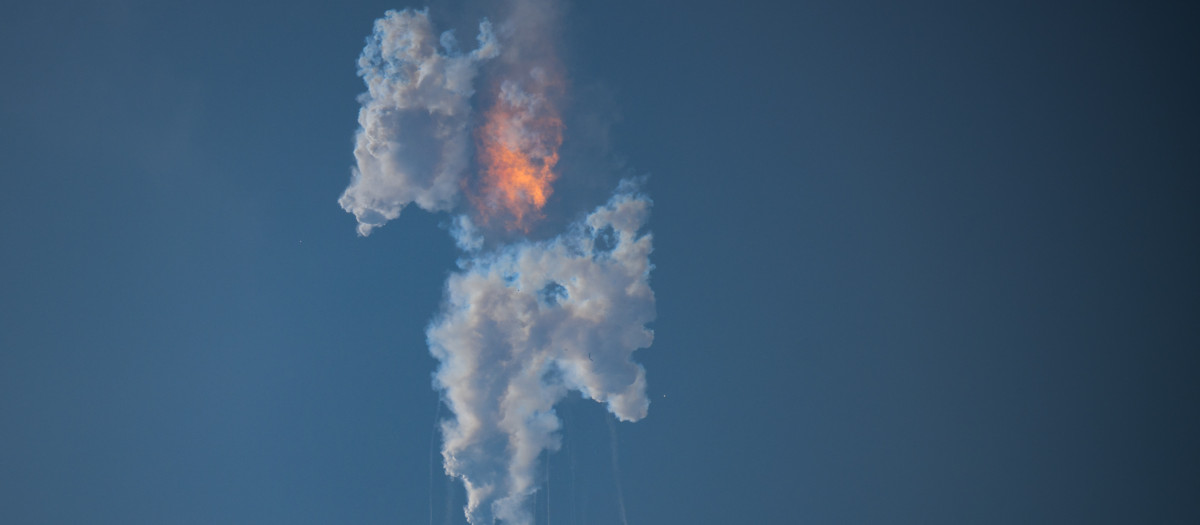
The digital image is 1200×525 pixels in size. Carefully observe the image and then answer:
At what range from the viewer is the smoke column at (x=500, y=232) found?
23484 mm

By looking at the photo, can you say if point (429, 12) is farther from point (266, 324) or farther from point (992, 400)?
point (992, 400)

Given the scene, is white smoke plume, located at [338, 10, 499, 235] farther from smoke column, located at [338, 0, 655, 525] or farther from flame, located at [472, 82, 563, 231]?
flame, located at [472, 82, 563, 231]

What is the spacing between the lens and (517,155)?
24078mm

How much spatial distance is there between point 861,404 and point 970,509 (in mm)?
8150

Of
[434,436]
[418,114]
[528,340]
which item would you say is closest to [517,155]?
[418,114]

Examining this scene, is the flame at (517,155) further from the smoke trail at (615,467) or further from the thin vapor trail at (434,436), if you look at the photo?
the smoke trail at (615,467)

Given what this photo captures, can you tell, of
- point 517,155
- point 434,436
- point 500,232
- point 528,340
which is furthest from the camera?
point 434,436

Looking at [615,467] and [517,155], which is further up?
[517,155]

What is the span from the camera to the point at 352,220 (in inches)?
1040

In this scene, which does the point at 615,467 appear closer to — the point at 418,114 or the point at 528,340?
the point at 528,340

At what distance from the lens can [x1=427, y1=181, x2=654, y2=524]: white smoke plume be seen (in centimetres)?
2445

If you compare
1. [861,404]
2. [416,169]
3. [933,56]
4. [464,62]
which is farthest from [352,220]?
[933,56]

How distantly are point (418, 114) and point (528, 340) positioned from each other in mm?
9606

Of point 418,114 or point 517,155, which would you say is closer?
point 418,114
